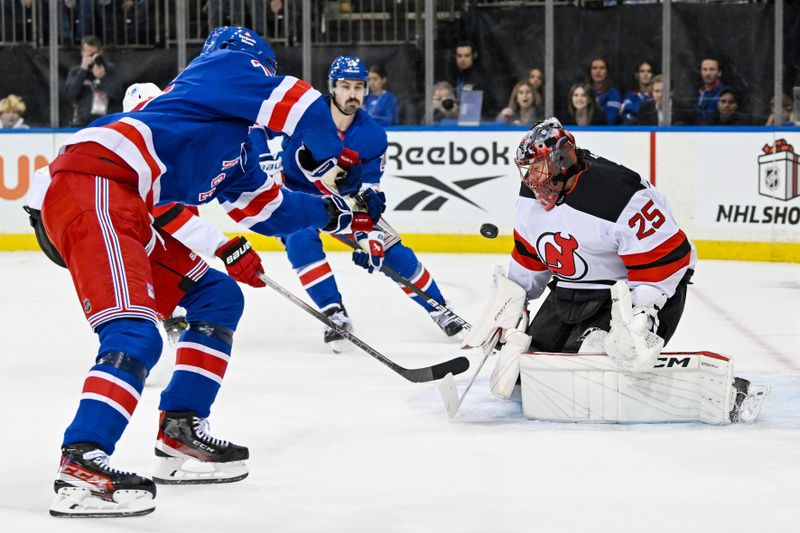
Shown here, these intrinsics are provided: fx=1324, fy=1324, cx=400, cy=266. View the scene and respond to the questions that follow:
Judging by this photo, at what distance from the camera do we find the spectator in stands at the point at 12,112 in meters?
8.38

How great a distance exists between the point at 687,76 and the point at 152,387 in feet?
15.4

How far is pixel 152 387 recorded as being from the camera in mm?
3988

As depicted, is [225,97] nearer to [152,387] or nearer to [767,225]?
[152,387]

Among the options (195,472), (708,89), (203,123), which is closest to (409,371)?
(195,472)

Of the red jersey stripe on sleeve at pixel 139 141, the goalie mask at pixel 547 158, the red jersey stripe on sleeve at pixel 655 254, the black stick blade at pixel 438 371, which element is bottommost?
the black stick blade at pixel 438 371

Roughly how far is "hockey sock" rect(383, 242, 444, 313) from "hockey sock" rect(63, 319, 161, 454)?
2601 millimetres

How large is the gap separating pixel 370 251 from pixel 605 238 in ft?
4.79

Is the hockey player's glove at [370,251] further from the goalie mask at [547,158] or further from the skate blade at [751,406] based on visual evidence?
the skate blade at [751,406]

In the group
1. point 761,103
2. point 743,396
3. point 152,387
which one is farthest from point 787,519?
point 761,103

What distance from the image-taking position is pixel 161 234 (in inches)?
115

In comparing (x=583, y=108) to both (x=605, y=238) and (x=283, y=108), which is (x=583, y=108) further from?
(x=283, y=108)

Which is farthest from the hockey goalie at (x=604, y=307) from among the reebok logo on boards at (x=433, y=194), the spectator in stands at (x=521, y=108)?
the spectator in stands at (x=521, y=108)

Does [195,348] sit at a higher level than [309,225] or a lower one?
lower

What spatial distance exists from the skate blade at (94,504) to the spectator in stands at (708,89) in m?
5.78
